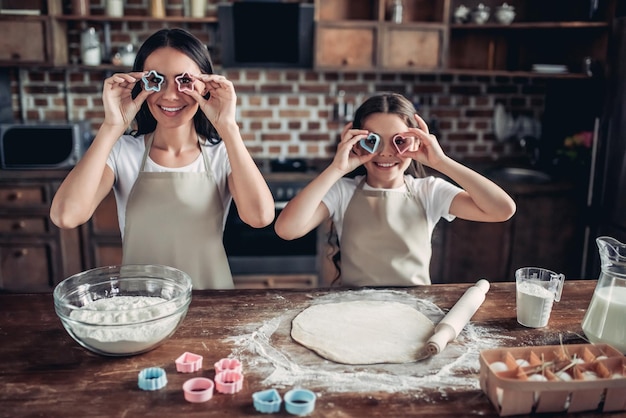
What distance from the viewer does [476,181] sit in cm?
166

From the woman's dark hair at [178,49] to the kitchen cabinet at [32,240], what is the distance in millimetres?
1701

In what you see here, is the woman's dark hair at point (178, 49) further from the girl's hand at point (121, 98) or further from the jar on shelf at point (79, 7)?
the jar on shelf at point (79, 7)

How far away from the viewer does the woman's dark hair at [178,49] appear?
168 centimetres

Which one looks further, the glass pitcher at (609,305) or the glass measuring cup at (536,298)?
the glass measuring cup at (536,298)

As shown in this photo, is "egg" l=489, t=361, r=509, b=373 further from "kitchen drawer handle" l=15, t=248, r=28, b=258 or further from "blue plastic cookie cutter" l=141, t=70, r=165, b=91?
"kitchen drawer handle" l=15, t=248, r=28, b=258

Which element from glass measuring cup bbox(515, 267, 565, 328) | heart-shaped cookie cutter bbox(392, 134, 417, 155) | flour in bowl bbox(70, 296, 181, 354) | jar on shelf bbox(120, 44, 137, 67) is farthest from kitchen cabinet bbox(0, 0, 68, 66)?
glass measuring cup bbox(515, 267, 565, 328)

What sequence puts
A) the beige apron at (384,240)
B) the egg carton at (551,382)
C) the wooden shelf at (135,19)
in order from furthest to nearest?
the wooden shelf at (135,19) < the beige apron at (384,240) < the egg carton at (551,382)

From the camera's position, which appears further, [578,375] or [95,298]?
[95,298]

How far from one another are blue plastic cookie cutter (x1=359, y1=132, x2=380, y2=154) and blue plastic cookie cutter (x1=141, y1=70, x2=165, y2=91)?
1.92ft

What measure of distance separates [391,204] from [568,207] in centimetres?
191

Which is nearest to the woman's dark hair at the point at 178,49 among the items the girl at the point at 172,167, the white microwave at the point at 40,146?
the girl at the point at 172,167

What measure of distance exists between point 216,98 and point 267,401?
97 centimetres

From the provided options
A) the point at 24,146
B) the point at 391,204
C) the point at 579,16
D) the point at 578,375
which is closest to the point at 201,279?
the point at 391,204

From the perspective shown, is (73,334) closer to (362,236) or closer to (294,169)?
(362,236)
